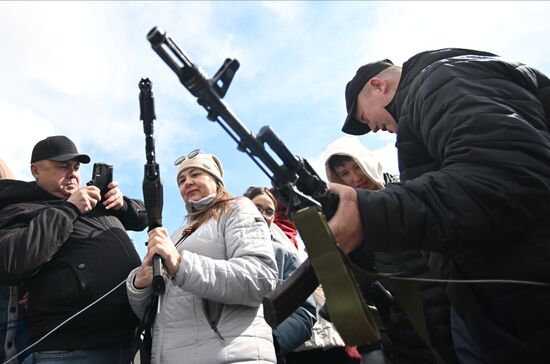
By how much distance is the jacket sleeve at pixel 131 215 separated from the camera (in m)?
4.21

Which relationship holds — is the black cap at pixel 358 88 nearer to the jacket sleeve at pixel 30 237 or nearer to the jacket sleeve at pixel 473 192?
the jacket sleeve at pixel 473 192

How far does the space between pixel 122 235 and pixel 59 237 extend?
577 mm

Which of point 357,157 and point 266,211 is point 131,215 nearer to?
point 266,211

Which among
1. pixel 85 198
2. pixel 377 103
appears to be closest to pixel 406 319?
pixel 377 103

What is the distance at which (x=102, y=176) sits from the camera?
399 centimetres

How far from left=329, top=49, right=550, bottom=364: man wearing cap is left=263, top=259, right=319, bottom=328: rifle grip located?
11.4 inches

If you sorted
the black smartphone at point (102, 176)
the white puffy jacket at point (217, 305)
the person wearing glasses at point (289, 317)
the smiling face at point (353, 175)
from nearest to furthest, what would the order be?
the white puffy jacket at point (217, 305)
the person wearing glasses at point (289, 317)
the black smartphone at point (102, 176)
the smiling face at point (353, 175)

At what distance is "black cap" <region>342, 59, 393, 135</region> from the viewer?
3260 millimetres

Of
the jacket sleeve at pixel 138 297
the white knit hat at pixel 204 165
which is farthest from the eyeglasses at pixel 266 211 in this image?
the jacket sleeve at pixel 138 297

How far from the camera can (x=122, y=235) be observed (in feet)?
12.6

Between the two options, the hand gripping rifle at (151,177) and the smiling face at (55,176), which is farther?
the smiling face at (55,176)

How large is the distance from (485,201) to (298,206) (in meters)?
0.67

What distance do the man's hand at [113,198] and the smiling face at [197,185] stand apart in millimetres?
569

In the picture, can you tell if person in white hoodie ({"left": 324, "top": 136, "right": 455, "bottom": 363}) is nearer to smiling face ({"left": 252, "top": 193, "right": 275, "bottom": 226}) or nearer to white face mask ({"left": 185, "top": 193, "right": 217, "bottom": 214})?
white face mask ({"left": 185, "top": 193, "right": 217, "bottom": 214})
